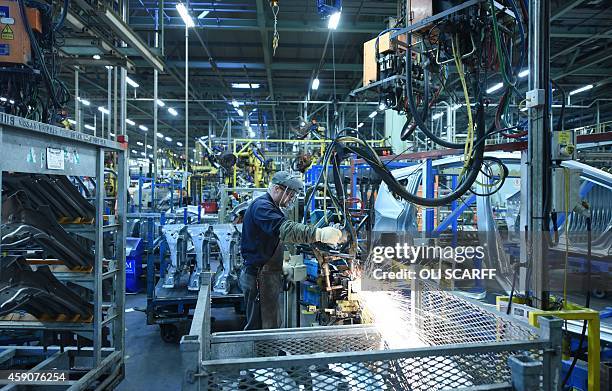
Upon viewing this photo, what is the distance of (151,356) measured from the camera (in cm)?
426

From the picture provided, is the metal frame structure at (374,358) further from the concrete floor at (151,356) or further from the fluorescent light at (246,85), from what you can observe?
the fluorescent light at (246,85)

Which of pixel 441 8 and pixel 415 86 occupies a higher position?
pixel 441 8

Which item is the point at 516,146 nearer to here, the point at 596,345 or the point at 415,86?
the point at 415,86

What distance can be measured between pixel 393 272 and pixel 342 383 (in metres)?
2.37

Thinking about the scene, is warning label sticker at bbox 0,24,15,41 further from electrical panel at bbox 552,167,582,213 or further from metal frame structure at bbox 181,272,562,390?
electrical panel at bbox 552,167,582,213

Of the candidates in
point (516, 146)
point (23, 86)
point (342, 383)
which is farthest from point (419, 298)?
point (23, 86)

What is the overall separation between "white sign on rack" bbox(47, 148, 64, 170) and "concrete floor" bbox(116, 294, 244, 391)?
185 cm

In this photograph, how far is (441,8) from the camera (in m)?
2.42

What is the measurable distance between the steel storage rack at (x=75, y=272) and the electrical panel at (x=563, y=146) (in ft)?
9.48

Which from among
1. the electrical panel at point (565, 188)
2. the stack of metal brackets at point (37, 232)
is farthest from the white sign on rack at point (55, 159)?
the electrical panel at point (565, 188)

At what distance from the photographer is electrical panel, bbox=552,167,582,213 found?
1.96 m

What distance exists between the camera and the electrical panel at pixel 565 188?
1.96 m

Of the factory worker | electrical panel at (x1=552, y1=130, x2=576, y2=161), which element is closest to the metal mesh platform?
electrical panel at (x1=552, y1=130, x2=576, y2=161)

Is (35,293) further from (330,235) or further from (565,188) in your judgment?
(565,188)
